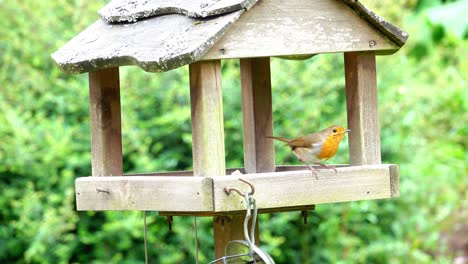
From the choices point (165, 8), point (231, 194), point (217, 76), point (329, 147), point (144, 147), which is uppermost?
point (165, 8)

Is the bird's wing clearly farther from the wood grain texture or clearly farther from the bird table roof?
the bird table roof

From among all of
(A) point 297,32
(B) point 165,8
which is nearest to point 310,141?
(A) point 297,32

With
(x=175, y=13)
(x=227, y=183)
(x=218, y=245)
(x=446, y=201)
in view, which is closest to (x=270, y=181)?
(x=227, y=183)

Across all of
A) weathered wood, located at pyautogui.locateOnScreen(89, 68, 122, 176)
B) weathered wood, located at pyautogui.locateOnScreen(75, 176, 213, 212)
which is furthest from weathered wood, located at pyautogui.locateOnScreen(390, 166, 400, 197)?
weathered wood, located at pyautogui.locateOnScreen(89, 68, 122, 176)

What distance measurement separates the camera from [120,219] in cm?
543

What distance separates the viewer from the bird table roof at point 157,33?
116 inches

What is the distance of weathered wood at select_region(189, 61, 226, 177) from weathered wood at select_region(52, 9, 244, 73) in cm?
13

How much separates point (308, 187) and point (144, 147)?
7.71 feet

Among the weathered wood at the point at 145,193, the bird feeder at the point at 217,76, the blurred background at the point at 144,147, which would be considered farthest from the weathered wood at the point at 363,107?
the blurred background at the point at 144,147

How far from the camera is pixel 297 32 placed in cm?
322

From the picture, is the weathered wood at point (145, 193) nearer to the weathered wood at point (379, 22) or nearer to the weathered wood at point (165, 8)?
the weathered wood at point (165, 8)

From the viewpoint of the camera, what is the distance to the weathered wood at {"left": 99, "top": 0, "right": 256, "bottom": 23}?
3.08 meters

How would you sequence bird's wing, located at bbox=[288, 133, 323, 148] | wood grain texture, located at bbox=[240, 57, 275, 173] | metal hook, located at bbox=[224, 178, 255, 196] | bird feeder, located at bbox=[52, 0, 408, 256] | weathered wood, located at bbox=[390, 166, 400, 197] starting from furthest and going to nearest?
1. wood grain texture, located at bbox=[240, 57, 275, 173]
2. bird's wing, located at bbox=[288, 133, 323, 148]
3. weathered wood, located at bbox=[390, 166, 400, 197]
4. bird feeder, located at bbox=[52, 0, 408, 256]
5. metal hook, located at bbox=[224, 178, 255, 196]

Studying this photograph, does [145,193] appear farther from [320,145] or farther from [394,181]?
[394,181]
